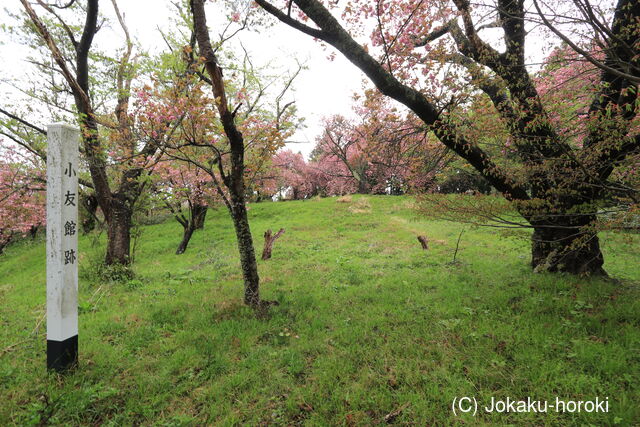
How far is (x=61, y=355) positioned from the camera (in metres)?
3.13

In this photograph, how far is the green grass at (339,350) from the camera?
2.71 m

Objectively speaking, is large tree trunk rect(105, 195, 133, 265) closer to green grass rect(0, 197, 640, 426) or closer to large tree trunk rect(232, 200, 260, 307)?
green grass rect(0, 197, 640, 426)

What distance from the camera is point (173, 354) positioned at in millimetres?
3707

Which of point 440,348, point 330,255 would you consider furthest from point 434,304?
point 330,255

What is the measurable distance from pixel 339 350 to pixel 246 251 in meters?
2.25

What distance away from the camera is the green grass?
2715mm

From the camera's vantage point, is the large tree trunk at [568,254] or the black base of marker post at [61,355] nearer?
the black base of marker post at [61,355]

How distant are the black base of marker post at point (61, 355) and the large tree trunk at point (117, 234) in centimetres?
560

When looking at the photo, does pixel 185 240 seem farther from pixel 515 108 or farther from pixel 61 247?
pixel 515 108

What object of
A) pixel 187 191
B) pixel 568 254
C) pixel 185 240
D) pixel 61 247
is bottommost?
pixel 185 240

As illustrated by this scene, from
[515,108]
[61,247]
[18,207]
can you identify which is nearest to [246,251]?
[61,247]

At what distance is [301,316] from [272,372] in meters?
1.47

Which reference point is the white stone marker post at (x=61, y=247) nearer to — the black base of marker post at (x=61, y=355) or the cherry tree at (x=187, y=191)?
the black base of marker post at (x=61, y=355)

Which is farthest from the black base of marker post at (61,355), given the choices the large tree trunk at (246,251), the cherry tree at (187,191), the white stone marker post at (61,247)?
the cherry tree at (187,191)
